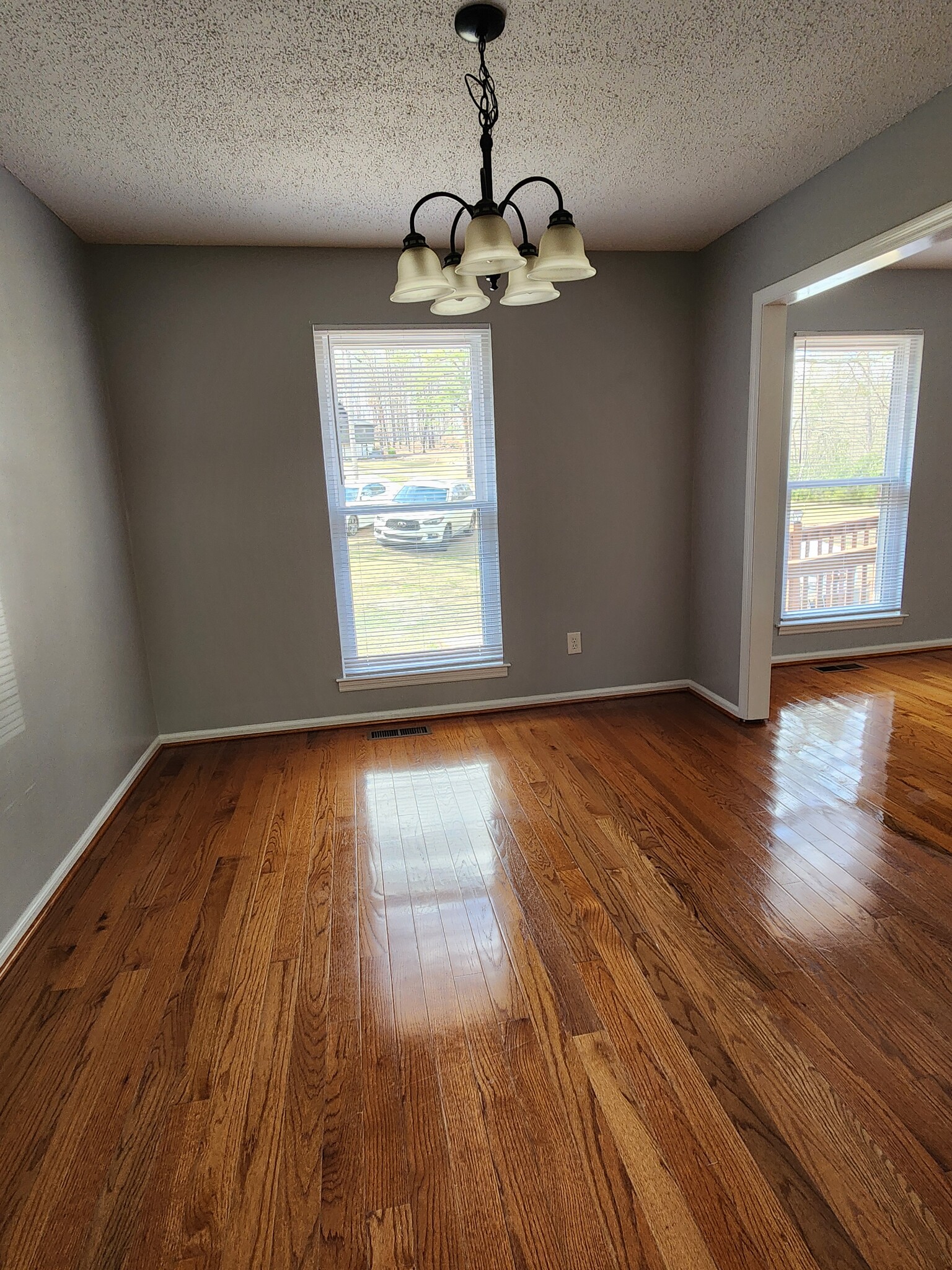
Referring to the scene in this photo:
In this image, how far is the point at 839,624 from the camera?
486 centimetres

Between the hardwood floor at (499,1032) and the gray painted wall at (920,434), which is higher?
the gray painted wall at (920,434)

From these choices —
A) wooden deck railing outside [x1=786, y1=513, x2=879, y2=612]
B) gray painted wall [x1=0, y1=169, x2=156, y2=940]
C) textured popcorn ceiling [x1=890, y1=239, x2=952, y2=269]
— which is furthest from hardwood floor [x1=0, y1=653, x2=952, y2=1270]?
textured popcorn ceiling [x1=890, y1=239, x2=952, y2=269]

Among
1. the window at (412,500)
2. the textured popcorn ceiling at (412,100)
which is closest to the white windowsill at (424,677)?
the window at (412,500)

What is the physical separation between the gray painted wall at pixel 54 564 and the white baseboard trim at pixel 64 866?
0.08 ft

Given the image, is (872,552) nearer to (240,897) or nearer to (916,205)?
(916,205)

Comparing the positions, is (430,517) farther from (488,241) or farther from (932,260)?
(932,260)

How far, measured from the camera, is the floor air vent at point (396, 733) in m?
3.84

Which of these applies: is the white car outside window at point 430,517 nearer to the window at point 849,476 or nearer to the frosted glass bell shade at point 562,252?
the frosted glass bell shade at point 562,252

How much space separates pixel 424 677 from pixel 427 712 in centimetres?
21

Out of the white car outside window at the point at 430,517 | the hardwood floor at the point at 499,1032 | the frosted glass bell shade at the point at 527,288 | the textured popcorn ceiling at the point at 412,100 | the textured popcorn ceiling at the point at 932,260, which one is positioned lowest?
the hardwood floor at the point at 499,1032

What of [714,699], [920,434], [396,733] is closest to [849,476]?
[920,434]

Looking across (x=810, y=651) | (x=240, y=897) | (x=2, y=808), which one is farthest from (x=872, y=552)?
(x=2, y=808)

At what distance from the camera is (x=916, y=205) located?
2391 mm

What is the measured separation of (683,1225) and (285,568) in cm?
321
